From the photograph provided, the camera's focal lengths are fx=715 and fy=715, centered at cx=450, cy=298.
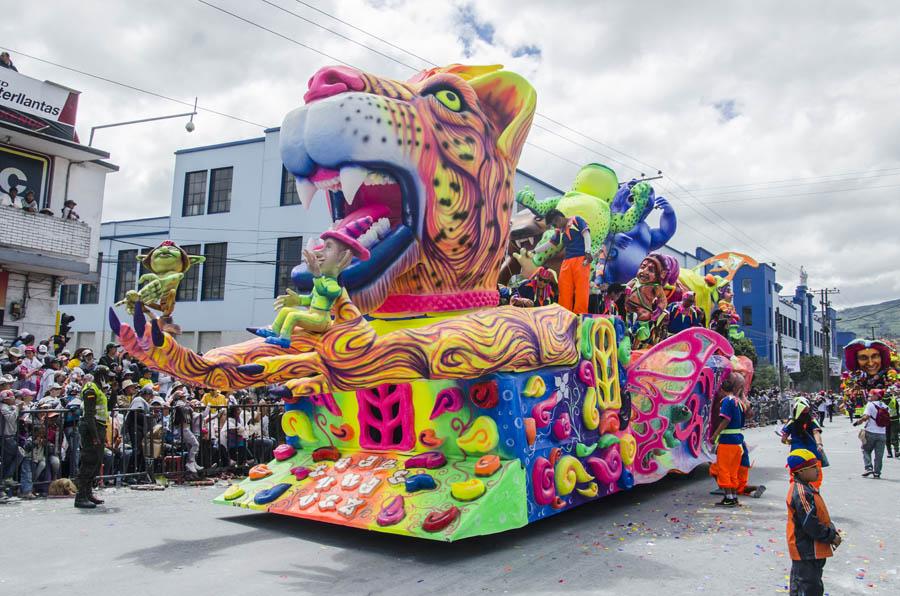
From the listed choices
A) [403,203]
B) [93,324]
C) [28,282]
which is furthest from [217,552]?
[93,324]

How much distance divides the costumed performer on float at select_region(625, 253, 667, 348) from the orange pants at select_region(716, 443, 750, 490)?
154cm

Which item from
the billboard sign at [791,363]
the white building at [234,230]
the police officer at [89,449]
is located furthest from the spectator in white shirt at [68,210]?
the billboard sign at [791,363]

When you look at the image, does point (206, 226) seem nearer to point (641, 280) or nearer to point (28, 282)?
point (28, 282)

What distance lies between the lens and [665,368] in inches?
310

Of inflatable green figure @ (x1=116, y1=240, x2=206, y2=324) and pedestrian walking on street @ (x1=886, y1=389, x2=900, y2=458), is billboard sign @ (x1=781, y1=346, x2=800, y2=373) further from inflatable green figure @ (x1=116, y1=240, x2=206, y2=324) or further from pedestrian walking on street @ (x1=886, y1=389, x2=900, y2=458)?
inflatable green figure @ (x1=116, y1=240, x2=206, y2=324)

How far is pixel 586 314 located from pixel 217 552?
3.79 metres

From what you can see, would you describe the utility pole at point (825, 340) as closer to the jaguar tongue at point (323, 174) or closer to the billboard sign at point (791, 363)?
the billboard sign at point (791, 363)

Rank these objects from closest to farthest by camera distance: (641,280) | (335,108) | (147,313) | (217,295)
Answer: (147,313)
(335,108)
(641,280)
(217,295)

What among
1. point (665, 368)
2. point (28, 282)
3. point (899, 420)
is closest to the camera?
point (665, 368)

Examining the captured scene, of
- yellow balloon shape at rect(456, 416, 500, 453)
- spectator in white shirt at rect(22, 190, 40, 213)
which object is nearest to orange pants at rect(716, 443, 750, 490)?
yellow balloon shape at rect(456, 416, 500, 453)

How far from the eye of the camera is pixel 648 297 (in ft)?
27.9

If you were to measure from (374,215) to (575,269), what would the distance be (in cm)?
234

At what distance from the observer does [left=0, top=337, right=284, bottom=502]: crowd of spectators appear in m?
7.90

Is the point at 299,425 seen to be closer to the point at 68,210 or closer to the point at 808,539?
the point at 808,539
